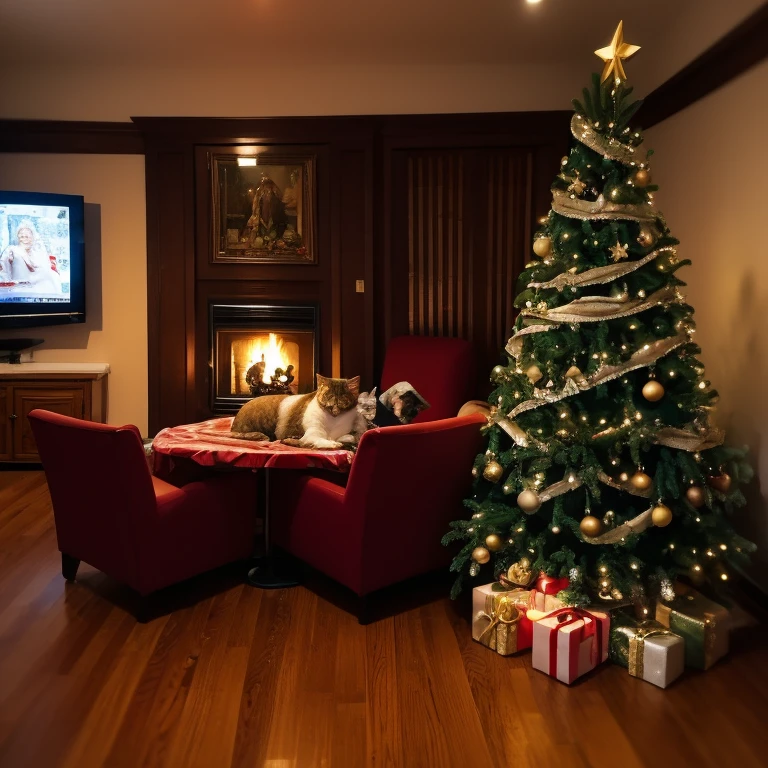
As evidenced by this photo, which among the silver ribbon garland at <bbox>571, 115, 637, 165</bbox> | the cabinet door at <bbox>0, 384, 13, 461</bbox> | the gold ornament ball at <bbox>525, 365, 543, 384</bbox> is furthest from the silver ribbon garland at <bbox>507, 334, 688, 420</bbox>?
the cabinet door at <bbox>0, 384, 13, 461</bbox>

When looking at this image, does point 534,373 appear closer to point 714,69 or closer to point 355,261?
point 714,69

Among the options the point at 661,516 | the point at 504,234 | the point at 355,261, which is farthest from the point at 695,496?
the point at 355,261

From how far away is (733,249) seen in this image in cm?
340

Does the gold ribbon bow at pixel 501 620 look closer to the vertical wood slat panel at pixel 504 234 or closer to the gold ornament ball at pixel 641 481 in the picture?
the gold ornament ball at pixel 641 481

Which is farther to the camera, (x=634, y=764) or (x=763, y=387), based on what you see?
(x=763, y=387)

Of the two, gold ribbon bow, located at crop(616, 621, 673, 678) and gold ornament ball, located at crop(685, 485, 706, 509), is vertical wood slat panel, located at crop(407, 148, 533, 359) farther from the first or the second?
gold ribbon bow, located at crop(616, 621, 673, 678)

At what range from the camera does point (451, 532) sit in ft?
9.77

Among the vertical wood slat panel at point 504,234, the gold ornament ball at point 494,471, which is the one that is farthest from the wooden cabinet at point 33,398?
the gold ornament ball at point 494,471

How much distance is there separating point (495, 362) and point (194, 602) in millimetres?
2773

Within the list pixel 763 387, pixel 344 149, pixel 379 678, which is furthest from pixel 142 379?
pixel 763 387

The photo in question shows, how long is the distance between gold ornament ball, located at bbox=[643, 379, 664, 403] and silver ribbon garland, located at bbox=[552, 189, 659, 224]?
0.59 m

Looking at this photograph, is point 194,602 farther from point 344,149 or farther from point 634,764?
point 344,149

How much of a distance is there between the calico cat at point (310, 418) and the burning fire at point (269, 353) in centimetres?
172

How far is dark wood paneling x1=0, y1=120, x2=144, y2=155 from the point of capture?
5109mm
